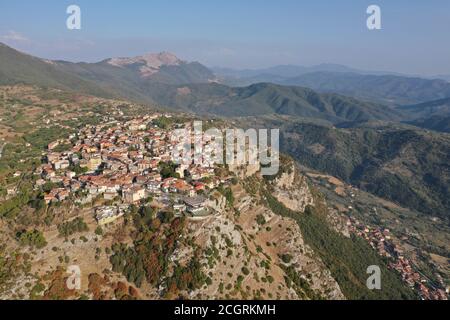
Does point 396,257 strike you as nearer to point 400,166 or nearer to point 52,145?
point 52,145

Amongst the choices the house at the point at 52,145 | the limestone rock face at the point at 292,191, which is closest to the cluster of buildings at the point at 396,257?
the limestone rock face at the point at 292,191

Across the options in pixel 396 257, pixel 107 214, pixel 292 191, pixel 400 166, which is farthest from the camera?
pixel 400 166

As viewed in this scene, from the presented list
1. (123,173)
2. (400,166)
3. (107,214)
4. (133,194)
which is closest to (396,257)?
(123,173)

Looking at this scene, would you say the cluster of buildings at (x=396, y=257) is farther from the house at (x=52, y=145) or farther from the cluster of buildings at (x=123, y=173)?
the house at (x=52, y=145)

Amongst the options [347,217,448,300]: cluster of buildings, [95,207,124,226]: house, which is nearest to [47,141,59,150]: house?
[95,207,124,226]: house

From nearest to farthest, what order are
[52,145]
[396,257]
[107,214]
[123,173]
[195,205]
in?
[107,214]
[195,205]
[123,173]
[52,145]
[396,257]

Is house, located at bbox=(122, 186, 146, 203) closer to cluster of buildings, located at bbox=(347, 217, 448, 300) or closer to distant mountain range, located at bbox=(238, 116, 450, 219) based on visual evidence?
cluster of buildings, located at bbox=(347, 217, 448, 300)
